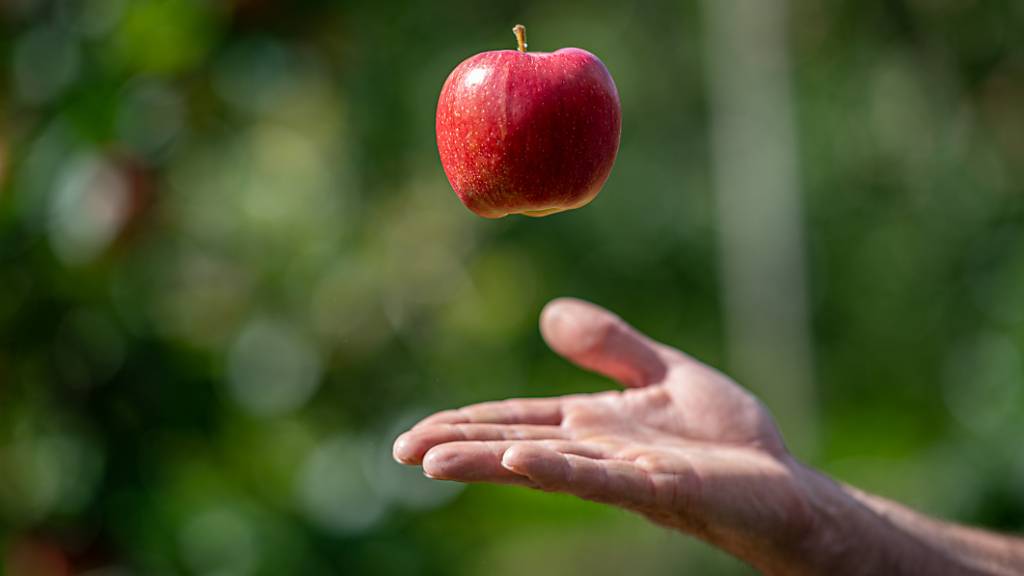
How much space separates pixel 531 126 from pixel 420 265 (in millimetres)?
4445

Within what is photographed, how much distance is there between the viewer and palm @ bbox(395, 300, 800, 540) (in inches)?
59.7

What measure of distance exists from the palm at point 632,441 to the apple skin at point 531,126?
0.32m

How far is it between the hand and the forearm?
45 millimetres

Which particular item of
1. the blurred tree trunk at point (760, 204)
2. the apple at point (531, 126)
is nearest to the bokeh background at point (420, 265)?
the blurred tree trunk at point (760, 204)

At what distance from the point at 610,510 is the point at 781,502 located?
155 inches

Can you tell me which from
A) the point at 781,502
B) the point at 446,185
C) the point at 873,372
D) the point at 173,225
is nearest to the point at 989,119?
the point at 873,372

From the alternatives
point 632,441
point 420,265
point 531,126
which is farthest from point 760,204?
point 531,126

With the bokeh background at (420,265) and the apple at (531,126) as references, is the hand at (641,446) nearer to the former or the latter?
the apple at (531,126)

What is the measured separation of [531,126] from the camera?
5.20ft

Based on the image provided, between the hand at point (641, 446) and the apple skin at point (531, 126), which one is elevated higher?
the apple skin at point (531, 126)

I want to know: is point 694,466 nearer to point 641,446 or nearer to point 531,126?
point 641,446

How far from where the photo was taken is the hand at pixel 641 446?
1521mm

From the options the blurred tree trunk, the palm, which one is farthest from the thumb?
the blurred tree trunk

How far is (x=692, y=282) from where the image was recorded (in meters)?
10.7
